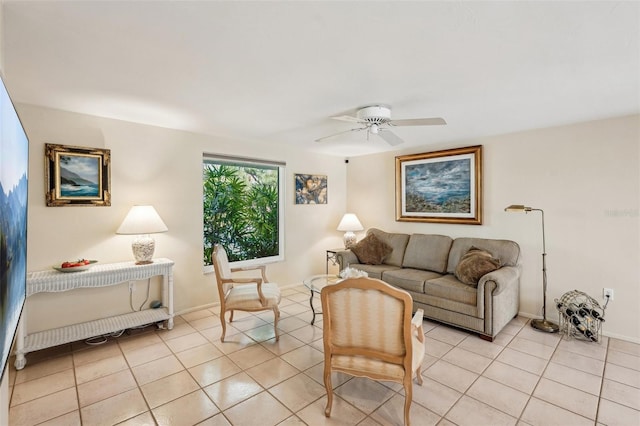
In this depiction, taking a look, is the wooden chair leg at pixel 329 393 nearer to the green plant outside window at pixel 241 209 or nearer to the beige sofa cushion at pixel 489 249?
the beige sofa cushion at pixel 489 249

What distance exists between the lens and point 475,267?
3.25 metres

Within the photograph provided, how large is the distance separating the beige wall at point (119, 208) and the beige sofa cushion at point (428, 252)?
2.13 m

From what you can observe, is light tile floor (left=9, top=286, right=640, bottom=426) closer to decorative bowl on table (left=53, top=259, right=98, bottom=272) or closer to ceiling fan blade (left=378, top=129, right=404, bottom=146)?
decorative bowl on table (left=53, top=259, right=98, bottom=272)

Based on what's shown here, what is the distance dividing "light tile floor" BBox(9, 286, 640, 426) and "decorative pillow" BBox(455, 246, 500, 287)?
604mm

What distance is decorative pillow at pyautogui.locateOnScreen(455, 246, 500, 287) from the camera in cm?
321

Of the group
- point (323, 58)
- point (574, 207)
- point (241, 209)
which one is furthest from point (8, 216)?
point (574, 207)

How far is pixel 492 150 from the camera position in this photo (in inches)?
155

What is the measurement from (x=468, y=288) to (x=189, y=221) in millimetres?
3361

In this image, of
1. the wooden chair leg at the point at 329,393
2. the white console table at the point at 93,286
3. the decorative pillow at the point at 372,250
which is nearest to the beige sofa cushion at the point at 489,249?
the decorative pillow at the point at 372,250

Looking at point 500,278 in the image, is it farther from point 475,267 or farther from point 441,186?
point 441,186

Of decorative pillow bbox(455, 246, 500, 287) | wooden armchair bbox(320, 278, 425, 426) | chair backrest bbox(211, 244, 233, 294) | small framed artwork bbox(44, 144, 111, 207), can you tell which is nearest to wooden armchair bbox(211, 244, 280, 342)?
chair backrest bbox(211, 244, 233, 294)

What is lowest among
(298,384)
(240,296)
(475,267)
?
(298,384)

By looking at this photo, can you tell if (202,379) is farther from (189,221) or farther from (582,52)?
(582,52)

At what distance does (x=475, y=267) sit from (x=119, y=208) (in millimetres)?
3895
